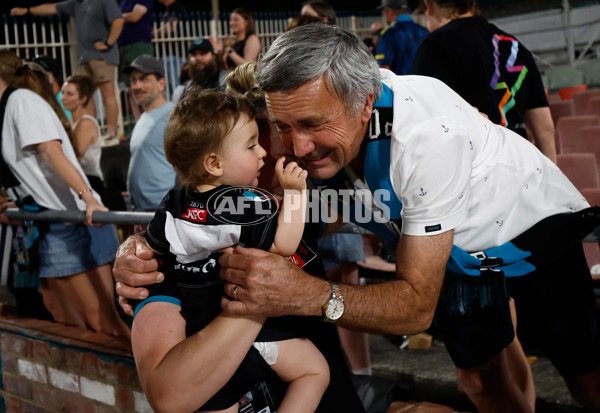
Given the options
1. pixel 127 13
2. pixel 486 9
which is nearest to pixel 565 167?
pixel 127 13

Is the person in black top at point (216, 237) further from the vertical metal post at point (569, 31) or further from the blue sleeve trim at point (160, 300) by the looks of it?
the vertical metal post at point (569, 31)

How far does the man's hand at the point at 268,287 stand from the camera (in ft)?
5.47

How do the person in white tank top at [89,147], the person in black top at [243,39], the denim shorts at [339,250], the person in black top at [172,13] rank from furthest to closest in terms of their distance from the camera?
the person in black top at [172,13] → the person in black top at [243,39] → the person in white tank top at [89,147] → the denim shorts at [339,250]

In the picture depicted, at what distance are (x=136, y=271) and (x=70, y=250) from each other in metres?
1.88

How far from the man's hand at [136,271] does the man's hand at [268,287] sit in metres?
0.31

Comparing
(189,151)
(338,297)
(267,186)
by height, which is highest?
(189,151)

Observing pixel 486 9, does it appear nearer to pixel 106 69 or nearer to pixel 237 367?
pixel 106 69

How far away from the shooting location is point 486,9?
59.5 ft

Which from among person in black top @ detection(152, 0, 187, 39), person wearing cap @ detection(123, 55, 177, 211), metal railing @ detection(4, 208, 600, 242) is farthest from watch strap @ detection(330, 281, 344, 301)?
person in black top @ detection(152, 0, 187, 39)

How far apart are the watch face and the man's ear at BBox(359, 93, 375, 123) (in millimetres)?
482

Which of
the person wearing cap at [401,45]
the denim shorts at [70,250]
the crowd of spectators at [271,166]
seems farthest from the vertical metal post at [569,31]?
the denim shorts at [70,250]

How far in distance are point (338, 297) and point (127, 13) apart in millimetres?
6507

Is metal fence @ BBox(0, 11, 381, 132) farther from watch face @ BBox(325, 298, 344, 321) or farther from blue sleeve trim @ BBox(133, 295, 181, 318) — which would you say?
watch face @ BBox(325, 298, 344, 321)

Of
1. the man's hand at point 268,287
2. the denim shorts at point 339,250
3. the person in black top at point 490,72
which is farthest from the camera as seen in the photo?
the denim shorts at point 339,250
